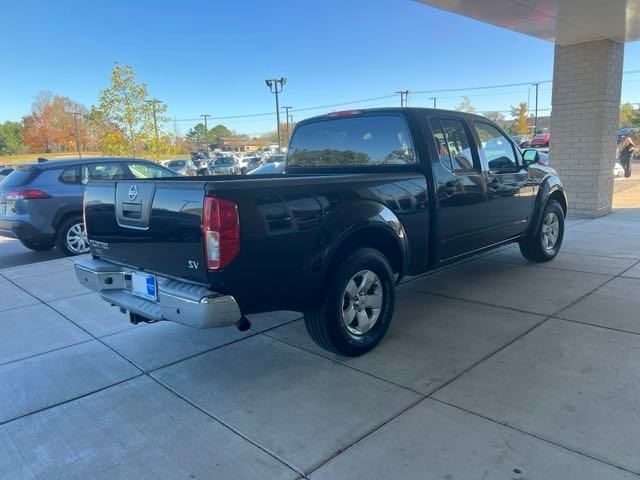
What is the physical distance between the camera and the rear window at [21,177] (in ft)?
26.4

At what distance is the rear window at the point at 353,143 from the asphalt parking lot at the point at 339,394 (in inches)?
60.8

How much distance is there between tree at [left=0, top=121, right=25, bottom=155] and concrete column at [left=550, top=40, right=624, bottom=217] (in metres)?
85.0

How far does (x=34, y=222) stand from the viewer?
8008 mm

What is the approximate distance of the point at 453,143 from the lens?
4715mm

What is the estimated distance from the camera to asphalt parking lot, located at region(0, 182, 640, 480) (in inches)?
101

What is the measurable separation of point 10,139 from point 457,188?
92.8 meters

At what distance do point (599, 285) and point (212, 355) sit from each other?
4240 mm

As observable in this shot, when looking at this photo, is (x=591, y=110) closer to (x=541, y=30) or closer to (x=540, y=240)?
(x=541, y=30)

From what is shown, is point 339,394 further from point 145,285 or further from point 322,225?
point 145,285

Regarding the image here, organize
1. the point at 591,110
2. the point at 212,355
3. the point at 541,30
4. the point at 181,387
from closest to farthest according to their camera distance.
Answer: the point at 181,387 < the point at 212,355 < the point at 541,30 < the point at 591,110

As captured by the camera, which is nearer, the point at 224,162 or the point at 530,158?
the point at 530,158

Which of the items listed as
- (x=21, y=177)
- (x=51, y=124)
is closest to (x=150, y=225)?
(x=21, y=177)

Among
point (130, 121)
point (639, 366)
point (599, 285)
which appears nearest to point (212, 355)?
point (639, 366)

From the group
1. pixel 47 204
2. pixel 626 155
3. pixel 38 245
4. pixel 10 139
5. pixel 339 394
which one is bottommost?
pixel 339 394
